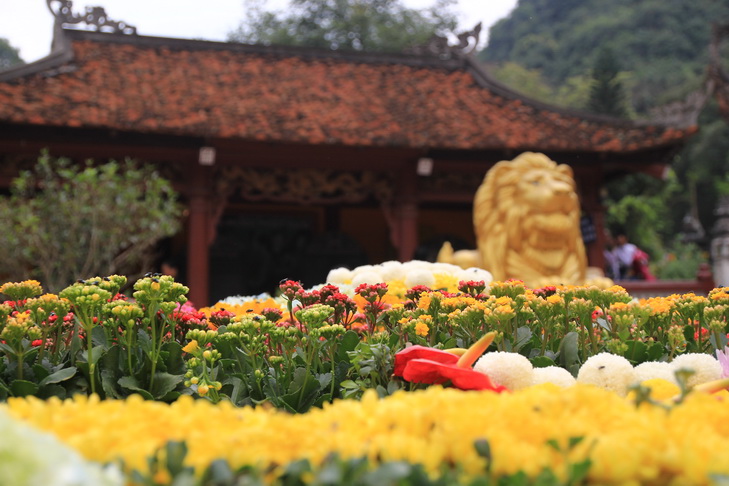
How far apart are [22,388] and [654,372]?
1193 mm

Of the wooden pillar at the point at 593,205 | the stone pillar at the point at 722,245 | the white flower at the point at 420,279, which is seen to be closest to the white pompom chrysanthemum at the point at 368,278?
the white flower at the point at 420,279

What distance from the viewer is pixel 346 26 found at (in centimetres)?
2438

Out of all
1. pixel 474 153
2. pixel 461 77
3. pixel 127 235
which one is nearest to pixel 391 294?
pixel 127 235

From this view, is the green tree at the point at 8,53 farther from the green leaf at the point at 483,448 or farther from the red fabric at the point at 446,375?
the green leaf at the point at 483,448

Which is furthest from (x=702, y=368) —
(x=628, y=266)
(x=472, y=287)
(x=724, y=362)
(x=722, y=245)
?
(x=722, y=245)

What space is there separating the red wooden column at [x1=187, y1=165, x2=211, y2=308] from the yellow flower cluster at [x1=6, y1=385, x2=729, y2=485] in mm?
7555

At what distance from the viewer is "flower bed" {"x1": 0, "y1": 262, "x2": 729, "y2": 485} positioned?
2.17ft

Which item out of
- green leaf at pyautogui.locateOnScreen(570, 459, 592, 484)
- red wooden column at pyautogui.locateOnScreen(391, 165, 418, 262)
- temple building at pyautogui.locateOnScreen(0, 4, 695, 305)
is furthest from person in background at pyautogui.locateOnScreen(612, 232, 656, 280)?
green leaf at pyautogui.locateOnScreen(570, 459, 592, 484)

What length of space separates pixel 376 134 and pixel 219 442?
7.38 meters

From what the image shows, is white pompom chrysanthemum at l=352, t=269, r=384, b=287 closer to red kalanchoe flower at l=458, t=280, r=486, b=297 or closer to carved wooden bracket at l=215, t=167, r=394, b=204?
red kalanchoe flower at l=458, t=280, r=486, b=297

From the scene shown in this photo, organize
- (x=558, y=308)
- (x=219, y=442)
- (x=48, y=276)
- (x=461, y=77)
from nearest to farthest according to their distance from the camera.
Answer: (x=219, y=442) < (x=558, y=308) < (x=48, y=276) < (x=461, y=77)

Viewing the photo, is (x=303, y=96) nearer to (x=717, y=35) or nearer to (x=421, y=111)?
(x=421, y=111)

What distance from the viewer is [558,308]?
1.69 metres

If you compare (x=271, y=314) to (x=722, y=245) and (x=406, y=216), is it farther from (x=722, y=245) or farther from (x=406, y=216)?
(x=722, y=245)
